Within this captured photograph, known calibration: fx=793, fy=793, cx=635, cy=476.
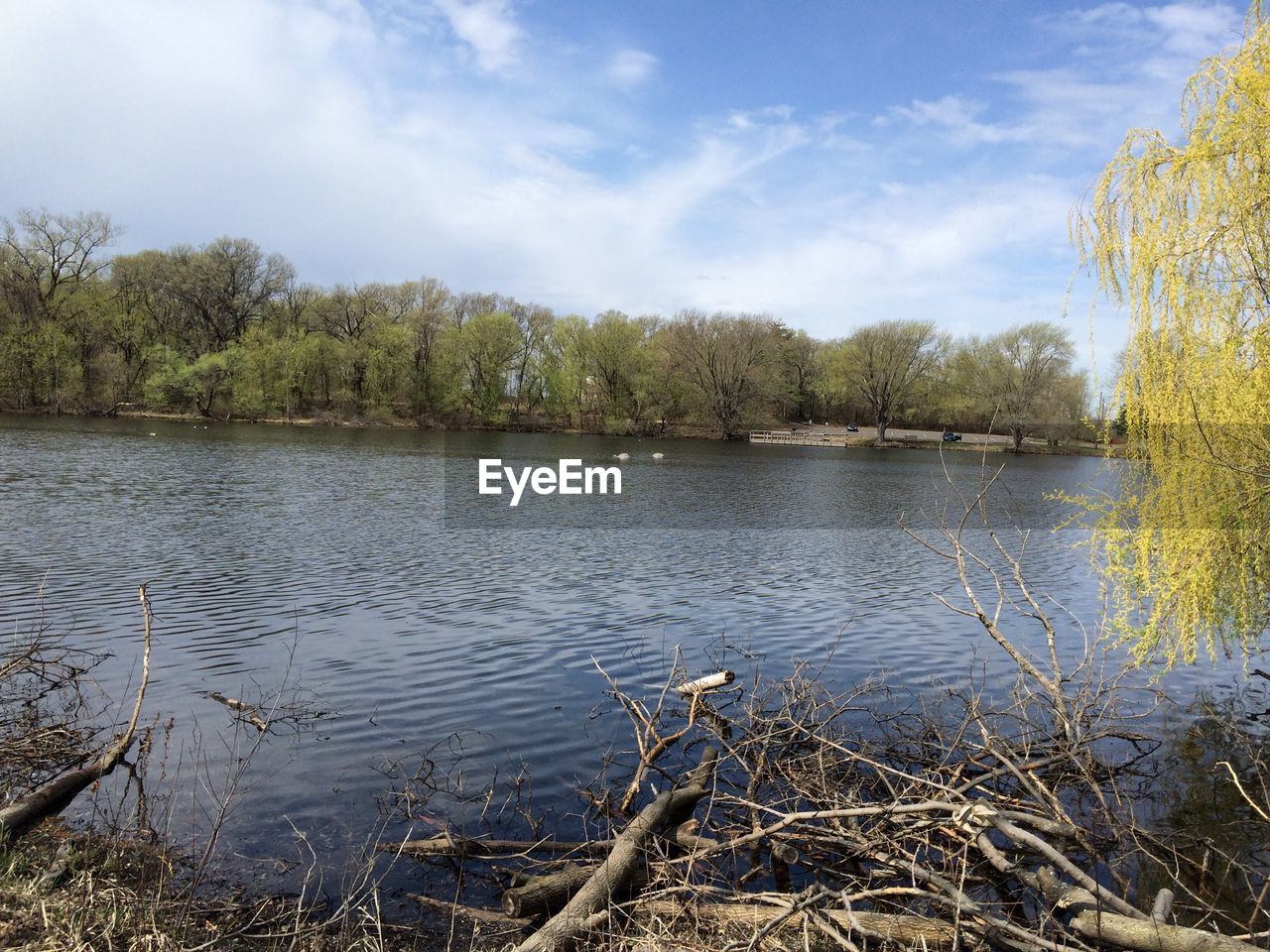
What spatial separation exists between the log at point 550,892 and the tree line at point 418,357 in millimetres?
81034

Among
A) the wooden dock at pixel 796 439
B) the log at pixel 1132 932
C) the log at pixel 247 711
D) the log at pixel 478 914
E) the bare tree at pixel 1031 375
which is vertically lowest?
the log at pixel 478 914

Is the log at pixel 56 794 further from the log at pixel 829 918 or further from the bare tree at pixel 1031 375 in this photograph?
the bare tree at pixel 1031 375

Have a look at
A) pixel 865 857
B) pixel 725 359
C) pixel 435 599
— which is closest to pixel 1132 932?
pixel 865 857

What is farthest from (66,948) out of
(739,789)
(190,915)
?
(739,789)

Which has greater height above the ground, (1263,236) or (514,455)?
(1263,236)

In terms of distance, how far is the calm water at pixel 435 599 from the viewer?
31.4ft

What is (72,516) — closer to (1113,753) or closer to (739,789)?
(739,789)

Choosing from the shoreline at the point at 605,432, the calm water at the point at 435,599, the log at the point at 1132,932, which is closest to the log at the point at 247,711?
the calm water at the point at 435,599

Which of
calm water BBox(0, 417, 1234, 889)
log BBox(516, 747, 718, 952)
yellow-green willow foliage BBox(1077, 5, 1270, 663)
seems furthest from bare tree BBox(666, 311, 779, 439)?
log BBox(516, 747, 718, 952)

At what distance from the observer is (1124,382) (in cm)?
982

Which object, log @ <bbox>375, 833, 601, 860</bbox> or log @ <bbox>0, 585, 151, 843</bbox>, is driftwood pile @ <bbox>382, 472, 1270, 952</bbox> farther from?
log @ <bbox>0, 585, 151, 843</bbox>

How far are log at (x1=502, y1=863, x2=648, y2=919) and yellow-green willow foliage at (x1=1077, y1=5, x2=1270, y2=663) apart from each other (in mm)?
7443

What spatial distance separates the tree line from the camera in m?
74.4

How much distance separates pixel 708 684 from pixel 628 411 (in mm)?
82921
